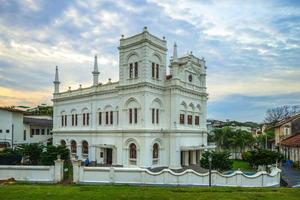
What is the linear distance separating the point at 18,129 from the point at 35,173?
88.5 feet

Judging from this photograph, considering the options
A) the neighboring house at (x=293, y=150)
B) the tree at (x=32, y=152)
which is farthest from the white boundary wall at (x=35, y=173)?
the neighboring house at (x=293, y=150)

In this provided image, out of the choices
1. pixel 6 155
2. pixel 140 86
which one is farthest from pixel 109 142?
pixel 6 155

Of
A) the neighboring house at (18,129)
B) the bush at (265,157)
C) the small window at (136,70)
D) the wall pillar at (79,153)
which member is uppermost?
the small window at (136,70)

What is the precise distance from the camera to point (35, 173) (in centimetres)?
2086

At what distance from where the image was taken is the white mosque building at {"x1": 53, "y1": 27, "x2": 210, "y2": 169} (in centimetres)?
2967

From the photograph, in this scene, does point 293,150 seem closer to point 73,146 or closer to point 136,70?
point 136,70

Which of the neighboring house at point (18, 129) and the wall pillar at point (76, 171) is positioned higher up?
the neighboring house at point (18, 129)

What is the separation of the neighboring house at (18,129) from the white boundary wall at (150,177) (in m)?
27.8

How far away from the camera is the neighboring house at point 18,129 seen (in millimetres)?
43031

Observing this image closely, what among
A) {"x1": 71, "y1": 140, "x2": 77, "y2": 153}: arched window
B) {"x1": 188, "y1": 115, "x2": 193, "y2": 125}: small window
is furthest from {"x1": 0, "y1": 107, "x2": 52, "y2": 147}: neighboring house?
{"x1": 188, "y1": 115, "x2": 193, "y2": 125}: small window

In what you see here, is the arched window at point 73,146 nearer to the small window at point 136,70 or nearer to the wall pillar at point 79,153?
the wall pillar at point 79,153

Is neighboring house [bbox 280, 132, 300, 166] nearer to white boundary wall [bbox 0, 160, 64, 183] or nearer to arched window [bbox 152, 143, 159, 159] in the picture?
arched window [bbox 152, 143, 159, 159]

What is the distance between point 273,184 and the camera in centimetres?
2166

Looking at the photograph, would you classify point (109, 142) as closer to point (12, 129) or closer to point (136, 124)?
point (136, 124)
